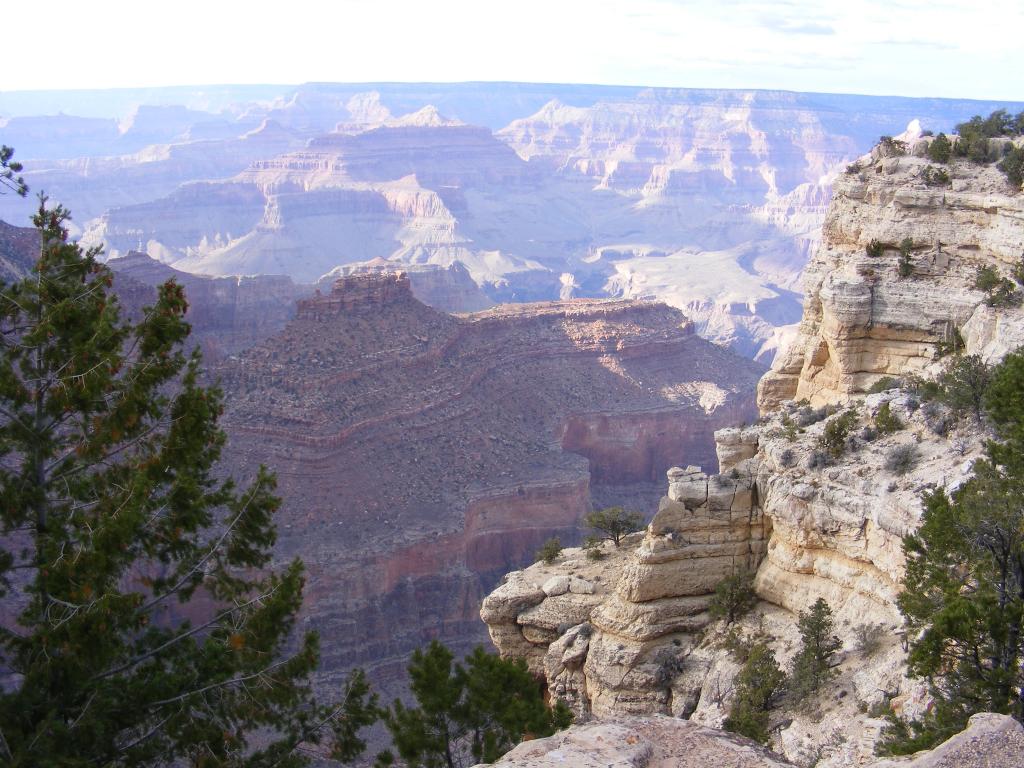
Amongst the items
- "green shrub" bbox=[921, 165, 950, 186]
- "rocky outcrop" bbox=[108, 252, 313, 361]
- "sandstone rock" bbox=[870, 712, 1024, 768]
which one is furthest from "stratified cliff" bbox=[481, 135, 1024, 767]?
"rocky outcrop" bbox=[108, 252, 313, 361]

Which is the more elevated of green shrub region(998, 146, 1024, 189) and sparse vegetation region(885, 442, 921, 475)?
green shrub region(998, 146, 1024, 189)

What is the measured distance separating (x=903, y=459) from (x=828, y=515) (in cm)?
167

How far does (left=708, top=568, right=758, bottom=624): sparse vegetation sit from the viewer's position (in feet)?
67.4

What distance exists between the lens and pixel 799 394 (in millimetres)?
26875

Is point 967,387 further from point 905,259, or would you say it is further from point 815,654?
point 905,259

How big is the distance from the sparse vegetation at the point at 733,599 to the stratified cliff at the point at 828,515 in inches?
10.8

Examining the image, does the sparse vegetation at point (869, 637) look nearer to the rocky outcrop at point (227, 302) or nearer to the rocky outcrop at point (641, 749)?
the rocky outcrop at point (641, 749)

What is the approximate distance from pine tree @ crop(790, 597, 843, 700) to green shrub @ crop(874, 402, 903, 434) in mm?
3803

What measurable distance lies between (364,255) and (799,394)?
135 meters

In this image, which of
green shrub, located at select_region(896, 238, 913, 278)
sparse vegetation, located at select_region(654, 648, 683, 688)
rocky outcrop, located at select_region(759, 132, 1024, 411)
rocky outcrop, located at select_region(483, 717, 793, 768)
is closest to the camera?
rocky outcrop, located at select_region(483, 717, 793, 768)

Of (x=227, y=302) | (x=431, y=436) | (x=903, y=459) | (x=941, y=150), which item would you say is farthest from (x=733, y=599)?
(x=227, y=302)

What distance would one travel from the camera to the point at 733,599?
20.6 m

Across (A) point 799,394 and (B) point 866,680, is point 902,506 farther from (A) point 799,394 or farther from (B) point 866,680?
(A) point 799,394

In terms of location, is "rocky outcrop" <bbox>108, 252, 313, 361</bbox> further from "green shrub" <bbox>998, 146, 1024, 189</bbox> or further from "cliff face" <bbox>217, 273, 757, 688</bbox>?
"green shrub" <bbox>998, 146, 1024, 189</bbox>
